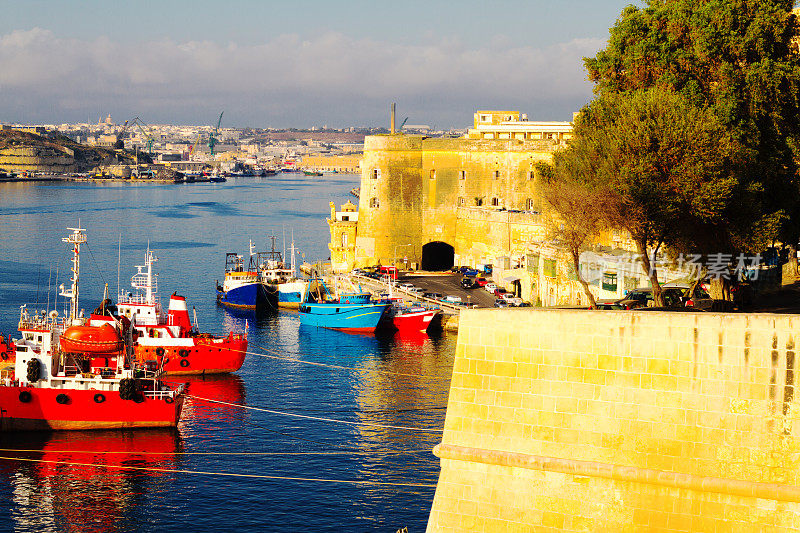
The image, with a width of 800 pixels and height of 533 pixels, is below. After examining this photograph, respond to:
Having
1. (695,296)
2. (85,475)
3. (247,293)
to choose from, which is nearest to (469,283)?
(247,293)

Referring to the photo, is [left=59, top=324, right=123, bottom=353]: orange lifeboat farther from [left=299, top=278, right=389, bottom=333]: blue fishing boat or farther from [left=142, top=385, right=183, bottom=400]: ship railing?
[left=299, top=278, right=389, bottom=333]: blue fishing boat

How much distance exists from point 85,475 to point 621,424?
15.5m

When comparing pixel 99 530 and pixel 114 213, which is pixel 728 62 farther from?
pixel 114 213

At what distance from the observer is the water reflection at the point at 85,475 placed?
20777 millimetres

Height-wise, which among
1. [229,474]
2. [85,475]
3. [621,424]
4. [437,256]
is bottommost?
[85,475]

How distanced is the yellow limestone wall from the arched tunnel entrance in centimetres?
3861

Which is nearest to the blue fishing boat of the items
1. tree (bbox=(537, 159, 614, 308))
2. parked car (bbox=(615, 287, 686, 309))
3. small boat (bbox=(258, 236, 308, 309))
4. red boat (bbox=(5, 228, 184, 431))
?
small boat (bbox=(258, 236, 308, 309))

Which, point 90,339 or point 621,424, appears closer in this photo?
point 621,424

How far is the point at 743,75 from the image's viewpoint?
24.2 m

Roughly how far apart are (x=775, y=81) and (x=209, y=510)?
1655 cm

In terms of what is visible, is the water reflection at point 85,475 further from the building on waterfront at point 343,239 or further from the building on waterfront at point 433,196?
the building on waterfront at point 343,239

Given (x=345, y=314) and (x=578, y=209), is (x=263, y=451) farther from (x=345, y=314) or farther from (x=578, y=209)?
(x=345, y=314)

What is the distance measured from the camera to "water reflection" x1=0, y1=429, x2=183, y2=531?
2078cm

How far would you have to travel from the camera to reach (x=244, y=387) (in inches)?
1262
